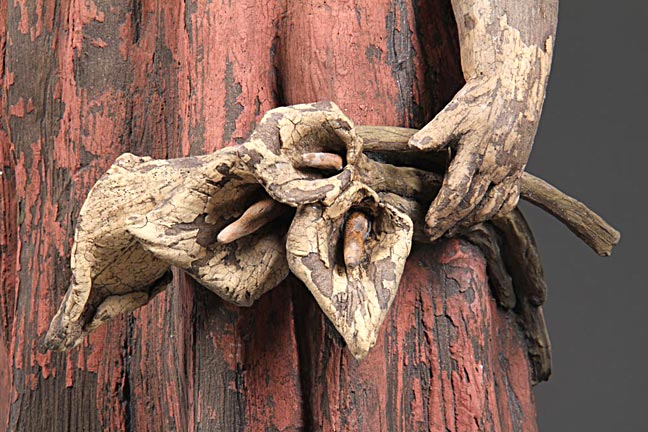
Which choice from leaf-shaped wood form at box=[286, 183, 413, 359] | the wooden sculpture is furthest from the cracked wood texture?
leaf-shaped wood form at box=[286, 183, 413, 359]

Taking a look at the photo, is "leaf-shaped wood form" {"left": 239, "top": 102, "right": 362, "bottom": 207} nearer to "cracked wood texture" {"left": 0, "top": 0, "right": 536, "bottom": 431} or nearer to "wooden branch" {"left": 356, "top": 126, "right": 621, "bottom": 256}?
"cracked wood texture" {"left": 0, "top": 0, "right": 536, "bottom": 431}

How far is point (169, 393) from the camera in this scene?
134 centimetres

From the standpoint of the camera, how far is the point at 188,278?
118cm

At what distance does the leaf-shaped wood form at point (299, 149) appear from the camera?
100 cm

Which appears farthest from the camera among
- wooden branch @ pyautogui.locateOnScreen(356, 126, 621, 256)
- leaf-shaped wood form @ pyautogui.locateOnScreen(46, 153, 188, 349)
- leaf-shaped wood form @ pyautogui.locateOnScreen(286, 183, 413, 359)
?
wooden branch @ pyautogui.locateOnScreen(356, 126, 621, 256)

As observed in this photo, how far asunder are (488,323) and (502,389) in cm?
15

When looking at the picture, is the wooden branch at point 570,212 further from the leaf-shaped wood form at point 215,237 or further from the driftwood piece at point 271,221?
the leaf-shaped wood form at point 215,237

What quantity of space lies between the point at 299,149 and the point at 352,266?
13cm

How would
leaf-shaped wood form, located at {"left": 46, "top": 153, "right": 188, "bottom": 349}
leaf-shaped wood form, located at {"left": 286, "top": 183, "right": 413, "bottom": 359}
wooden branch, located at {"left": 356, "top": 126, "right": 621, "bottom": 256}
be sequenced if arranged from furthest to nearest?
1. wooden branch, located at {"left": 356, "top": 126, "right": 621, "bottom": 256}
2. leaf-shaped wood form, located at {"left": 46, "top": 153, "right": 188, "bottom": 349}
3. leaf-shaped wood form, located at {"left": 286, "top": 183, "right": 413, "bottom": 359}

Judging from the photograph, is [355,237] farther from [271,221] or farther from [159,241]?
[159,241]

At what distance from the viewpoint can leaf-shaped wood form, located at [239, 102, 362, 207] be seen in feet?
3.30

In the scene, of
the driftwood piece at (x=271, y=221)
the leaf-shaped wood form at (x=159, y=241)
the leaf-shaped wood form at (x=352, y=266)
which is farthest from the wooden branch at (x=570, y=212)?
the leaf-shaped wood form at (x=159, y=241)

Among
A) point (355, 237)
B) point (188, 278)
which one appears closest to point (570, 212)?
point (355, 237)

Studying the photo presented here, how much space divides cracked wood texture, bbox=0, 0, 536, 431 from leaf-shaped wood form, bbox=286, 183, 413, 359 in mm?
131
